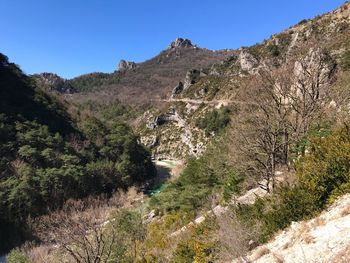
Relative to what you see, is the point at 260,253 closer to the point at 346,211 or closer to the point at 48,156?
the point at 346,211

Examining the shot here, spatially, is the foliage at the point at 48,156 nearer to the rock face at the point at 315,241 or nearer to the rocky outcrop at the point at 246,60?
the rock face at the point at 315,241

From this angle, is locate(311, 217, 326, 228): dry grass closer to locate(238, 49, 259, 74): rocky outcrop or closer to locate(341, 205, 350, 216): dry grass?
locate(341, 205, 350, 216): dry grass

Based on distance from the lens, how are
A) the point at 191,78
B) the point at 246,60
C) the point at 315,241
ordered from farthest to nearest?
1. the point at 191,78
2. the point at 246,60
3. the point at 315,241

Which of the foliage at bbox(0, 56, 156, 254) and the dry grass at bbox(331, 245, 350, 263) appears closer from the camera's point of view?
the dry grass at bbox(331, 245, 350, 263)

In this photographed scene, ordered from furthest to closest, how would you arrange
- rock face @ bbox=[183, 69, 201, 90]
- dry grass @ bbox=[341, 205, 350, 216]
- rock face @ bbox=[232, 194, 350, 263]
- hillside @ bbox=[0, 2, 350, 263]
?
rock face @ bbox=[183, 69, 201, 90] → hillside @ bbox=[0, 2, 350, 263] → dry grass @ bbox=[341, 205, 350, 216] → rock face @ bbox=[232, 194, 350, 263]

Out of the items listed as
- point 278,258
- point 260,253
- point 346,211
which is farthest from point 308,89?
point 278,258

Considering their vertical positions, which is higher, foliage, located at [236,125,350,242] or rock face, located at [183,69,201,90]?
rock face, located at [183,69,201,90]

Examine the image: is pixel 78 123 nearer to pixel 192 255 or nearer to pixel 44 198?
pixel 44 198

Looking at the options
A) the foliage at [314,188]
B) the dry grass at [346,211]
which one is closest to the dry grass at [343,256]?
the dry grass at [346,211]

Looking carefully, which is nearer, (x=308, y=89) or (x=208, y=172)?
(x=308, y=89)

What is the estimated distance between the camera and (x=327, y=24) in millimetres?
80688

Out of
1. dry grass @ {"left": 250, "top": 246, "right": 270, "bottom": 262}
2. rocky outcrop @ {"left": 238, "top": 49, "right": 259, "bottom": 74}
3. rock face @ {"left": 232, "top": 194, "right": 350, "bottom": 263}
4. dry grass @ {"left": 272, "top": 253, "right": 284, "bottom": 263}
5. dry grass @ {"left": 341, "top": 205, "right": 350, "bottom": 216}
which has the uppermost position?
rocky outcrop @ {"left": 238, "top": 49, "right": 259, "bottom": 74}

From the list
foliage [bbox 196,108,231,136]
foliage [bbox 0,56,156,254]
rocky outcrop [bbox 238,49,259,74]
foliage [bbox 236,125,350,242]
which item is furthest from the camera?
rocky outcrop [bbox 238,49,259,74]

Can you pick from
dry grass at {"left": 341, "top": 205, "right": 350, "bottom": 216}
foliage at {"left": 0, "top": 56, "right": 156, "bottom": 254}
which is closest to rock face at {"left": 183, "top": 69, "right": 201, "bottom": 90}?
foliage at {"left": 0, "top": 56, "right": 156, "bottom": 254}
